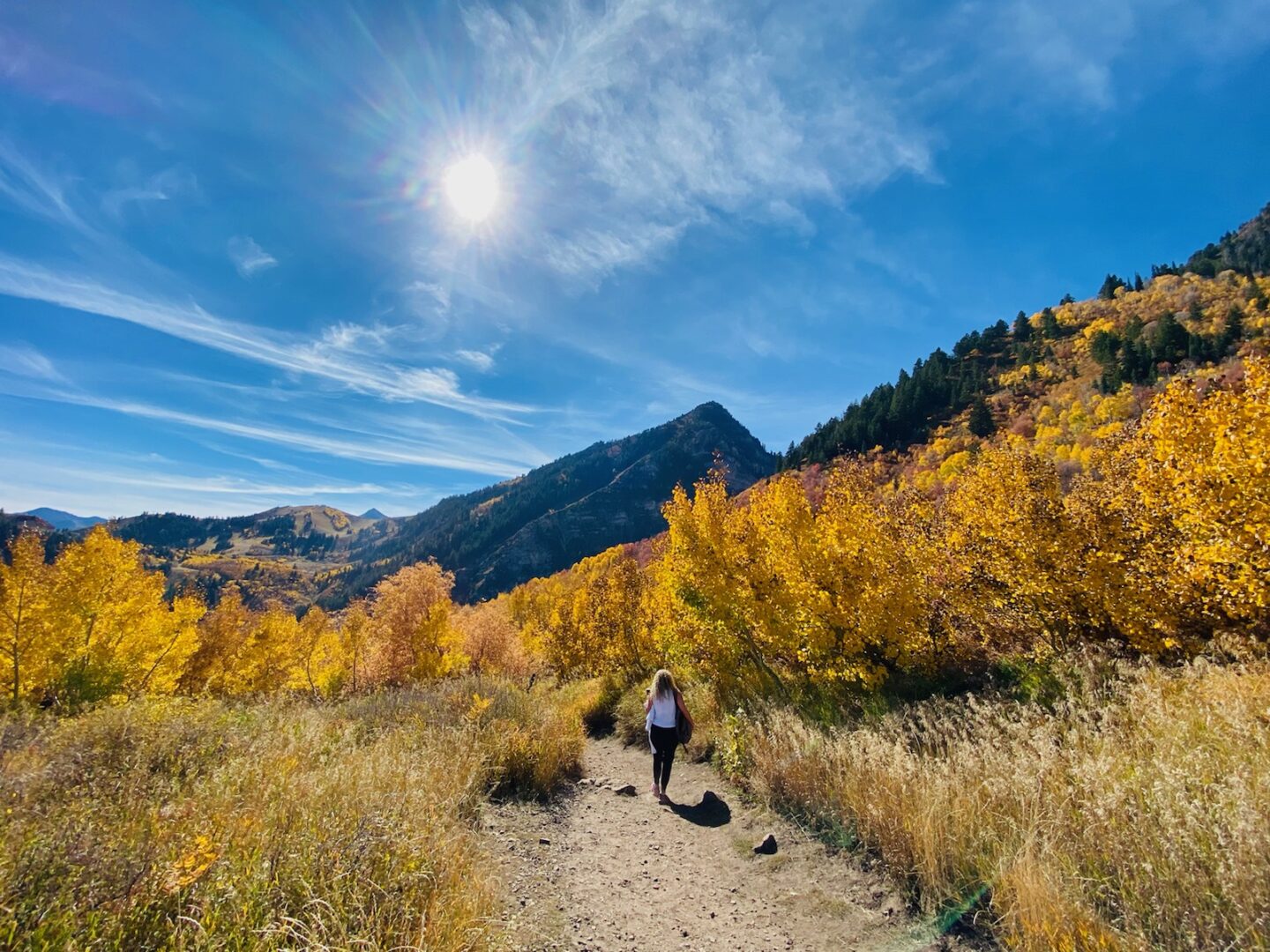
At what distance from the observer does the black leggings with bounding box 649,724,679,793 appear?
373 inches

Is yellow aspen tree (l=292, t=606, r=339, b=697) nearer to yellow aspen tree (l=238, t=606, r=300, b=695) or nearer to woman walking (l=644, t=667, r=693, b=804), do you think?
yellow aspen tree (l=238, t=606, r=300, b=695)

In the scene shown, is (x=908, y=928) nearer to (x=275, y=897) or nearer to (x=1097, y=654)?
(x=275, y=897)

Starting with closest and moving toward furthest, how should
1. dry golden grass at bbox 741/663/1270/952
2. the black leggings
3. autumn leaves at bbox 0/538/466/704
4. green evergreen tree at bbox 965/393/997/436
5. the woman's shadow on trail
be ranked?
dry golden grass at bbox 741/663/1270/952 < the woman's shadow on trail < the black leggings < autumn leaves at bbox 0/538/466/704 < green evergreen tree at bbox 965/393/997/436

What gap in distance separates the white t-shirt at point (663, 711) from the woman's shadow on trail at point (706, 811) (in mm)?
1416

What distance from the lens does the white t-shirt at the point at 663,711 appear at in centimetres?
949

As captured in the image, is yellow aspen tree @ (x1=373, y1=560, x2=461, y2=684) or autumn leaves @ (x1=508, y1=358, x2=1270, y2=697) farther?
yellow aspen tree @ (x1=373, y1=560, x2=461, y2=684)

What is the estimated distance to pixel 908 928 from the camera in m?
4.82

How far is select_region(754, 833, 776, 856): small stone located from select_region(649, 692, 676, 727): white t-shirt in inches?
105

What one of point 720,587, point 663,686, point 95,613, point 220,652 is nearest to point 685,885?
point 663,686

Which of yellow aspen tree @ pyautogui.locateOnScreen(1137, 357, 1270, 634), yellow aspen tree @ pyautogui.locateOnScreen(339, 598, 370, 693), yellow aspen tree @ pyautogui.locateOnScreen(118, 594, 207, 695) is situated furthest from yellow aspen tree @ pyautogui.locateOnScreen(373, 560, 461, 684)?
yellow aspen tree @ pyautogui.locateOnScreen(1137, 357, 1270, 634)

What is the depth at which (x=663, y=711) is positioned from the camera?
9500mm

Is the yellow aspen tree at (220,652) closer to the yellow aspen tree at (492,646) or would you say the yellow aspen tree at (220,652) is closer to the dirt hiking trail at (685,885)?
the yellow aspen tree at (492,646)

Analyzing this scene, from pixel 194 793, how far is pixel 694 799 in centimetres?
783

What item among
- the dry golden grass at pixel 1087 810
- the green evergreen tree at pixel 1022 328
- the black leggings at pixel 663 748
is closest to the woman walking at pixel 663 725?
the black leggings at pixel 663 748
